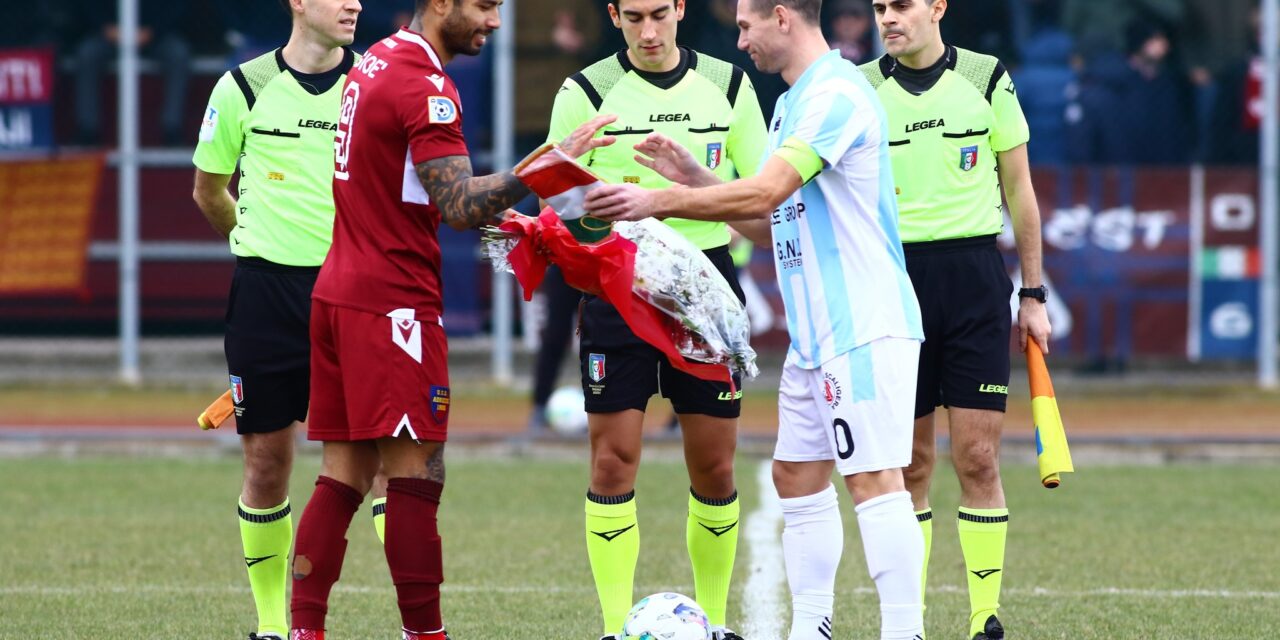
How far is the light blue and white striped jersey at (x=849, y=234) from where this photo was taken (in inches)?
213

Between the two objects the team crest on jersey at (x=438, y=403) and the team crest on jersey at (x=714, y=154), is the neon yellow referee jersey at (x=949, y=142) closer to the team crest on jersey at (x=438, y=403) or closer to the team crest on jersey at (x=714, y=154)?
the team crest on jersey at (x=714, y=154)

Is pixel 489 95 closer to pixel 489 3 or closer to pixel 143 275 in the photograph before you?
pixel 143 275

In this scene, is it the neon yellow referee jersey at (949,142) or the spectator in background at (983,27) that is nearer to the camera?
the neon yellow referee jersey at (949,142)

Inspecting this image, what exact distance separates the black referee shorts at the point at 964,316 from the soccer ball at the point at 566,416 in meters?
5.88

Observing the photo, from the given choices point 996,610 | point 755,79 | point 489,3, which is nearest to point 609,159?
point 489,3

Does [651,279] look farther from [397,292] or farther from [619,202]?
[397,292]

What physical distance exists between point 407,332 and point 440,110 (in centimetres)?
68

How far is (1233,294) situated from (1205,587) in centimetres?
788

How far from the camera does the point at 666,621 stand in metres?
5.73

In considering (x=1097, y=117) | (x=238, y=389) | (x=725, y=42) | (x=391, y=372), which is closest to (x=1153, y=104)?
(x=1097, y=117)

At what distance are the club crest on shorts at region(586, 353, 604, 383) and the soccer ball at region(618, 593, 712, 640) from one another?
88 centimetres

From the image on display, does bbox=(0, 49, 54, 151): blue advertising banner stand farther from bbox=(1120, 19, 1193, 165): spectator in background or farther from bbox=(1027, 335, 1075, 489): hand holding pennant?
bbox=(1027, 335, 1075, 489): hand holding pennant

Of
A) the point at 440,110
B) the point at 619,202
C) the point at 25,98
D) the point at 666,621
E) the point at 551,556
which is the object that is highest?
the point at 25,98

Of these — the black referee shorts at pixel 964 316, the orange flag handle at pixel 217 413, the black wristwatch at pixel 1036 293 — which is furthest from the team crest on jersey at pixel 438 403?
the black wristwatch at pixel 1036 293
